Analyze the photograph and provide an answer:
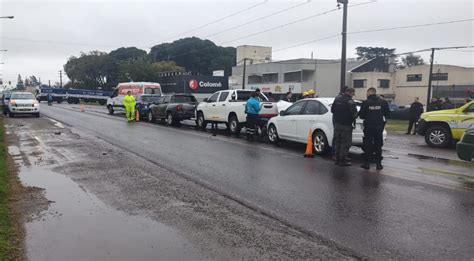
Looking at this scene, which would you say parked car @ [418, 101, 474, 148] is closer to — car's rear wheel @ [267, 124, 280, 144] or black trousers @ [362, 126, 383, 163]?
car's rear wheel @ [267, 124, 280, 144]

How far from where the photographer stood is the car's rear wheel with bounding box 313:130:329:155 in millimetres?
11422

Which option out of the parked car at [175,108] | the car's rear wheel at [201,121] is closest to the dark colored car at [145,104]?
the parked car at [175,108]

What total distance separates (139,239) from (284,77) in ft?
226

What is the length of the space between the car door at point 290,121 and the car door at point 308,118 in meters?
0.19

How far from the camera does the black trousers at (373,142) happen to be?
942 cm

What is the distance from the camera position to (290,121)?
1299cm

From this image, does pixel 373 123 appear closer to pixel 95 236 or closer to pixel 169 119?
pixel 95 236

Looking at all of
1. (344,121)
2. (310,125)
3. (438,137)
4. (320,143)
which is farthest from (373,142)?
(438,137)

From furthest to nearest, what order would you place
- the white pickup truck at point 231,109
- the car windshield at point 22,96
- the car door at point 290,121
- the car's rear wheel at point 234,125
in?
1. the car windshield at point 22,96
2. the car's rear wheel at point 234,125
3. the white pickup truck at point 231,109
4. the car door at point 290,121

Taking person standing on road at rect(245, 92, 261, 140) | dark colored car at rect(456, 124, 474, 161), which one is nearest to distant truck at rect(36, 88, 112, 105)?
person standing on road at rect(245, 92, 261, 140)

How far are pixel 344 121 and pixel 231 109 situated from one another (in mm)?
7623

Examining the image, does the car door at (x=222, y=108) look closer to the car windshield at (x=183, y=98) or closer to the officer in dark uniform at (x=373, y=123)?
the car windshield at (x=183, y=98)

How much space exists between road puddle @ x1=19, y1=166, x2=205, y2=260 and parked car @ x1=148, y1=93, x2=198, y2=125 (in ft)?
46.4

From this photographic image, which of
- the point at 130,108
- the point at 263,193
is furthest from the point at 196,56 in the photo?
the point at 263,193
